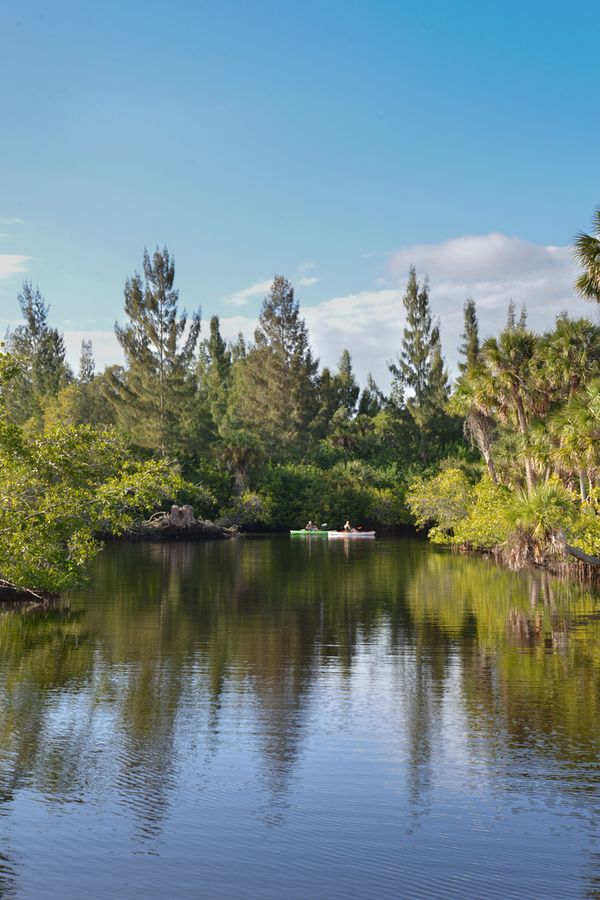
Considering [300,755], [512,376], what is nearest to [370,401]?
[512,376]

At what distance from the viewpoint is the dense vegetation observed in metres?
25.5

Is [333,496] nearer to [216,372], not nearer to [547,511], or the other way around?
[216,372]

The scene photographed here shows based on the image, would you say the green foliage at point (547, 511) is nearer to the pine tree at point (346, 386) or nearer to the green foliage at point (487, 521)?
the green foliage at point (487, 521)

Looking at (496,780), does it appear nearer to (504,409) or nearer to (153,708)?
(153,708)

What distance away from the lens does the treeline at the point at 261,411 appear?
263 feet

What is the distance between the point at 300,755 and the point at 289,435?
83.2 m

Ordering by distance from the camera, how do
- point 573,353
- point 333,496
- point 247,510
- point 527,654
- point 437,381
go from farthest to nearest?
point 437,381, point 333,496, point 247,510, point 573,353, point 527,654

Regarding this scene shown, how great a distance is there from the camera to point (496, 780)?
10.7 m

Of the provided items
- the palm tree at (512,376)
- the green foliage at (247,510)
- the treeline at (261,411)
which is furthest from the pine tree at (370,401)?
the palm tree at (512,376)

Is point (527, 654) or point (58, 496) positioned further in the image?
point (58, 496)

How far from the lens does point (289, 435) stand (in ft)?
311

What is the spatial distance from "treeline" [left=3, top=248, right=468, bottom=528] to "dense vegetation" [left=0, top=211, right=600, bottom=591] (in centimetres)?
18

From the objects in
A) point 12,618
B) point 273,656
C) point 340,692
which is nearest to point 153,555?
point 12,618

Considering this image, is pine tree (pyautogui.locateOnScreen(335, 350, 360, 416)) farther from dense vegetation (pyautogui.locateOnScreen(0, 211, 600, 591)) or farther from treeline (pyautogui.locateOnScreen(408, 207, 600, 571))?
treeline (pyautogui.locateOnScreen(408, 207, 600, 571))
